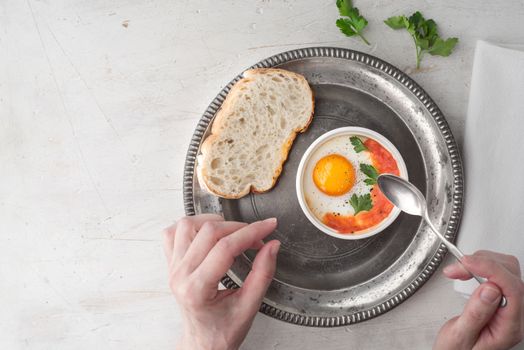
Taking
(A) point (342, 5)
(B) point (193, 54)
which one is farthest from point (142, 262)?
(A) point (342, 5)

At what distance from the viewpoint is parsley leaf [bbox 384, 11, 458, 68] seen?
5.69 feet

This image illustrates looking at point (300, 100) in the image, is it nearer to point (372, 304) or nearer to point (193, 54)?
point (193, 54)

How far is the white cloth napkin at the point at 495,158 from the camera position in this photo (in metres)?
1.67

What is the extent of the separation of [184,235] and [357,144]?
66 cm

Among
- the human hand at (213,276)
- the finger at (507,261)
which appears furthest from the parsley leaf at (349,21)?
the finger at (507,261)

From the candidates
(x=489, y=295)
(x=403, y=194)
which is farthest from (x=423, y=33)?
(x=489, y=295)

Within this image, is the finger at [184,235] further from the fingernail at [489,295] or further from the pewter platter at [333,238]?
the fingernail at [489,295]

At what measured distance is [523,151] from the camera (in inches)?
65.4

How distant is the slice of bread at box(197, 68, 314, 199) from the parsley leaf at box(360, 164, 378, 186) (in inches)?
9.8

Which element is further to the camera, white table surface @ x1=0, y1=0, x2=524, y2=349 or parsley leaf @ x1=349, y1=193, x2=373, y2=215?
white table surface @ x1=0, y1=0, x2=524, y2=349

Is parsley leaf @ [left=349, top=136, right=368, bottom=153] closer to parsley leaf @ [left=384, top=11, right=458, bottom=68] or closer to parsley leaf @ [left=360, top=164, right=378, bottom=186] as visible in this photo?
parsley leaf @ [left=360, top=164, right=378, bottom=186]

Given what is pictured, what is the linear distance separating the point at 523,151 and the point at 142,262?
55.4 inches

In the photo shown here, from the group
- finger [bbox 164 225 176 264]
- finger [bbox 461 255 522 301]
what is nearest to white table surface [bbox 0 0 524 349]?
finger [bbox 164 225 176 264]

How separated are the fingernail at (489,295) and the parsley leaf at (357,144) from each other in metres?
0.61
